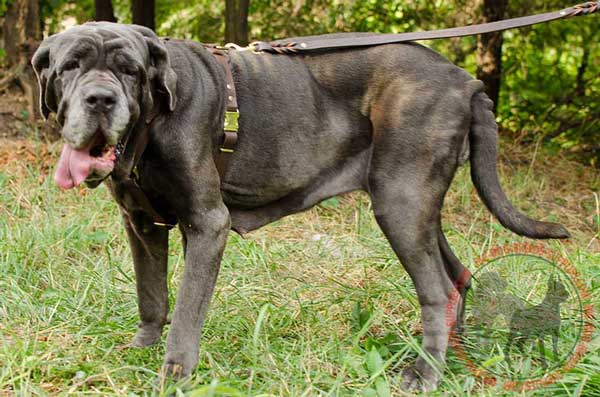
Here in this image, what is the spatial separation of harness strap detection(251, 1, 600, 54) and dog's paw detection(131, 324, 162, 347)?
1365 mm

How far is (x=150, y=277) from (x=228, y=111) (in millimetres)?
879

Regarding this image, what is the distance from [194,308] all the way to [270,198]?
2.37 ft

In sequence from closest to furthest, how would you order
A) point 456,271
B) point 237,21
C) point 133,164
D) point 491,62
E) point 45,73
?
point 45,73 → point 133,164 → point 456,271 → point 237,21 → point 491,62

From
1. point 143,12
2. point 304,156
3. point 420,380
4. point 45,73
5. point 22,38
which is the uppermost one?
point 45,73

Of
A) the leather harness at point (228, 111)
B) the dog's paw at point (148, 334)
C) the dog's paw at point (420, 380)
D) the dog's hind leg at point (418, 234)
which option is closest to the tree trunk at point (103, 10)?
the leather harness at point (228, 111)

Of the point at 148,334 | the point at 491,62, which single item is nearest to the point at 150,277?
the point at 148,334

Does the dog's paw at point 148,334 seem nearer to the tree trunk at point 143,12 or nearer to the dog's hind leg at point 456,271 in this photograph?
the dog's hind leg at point 456,271

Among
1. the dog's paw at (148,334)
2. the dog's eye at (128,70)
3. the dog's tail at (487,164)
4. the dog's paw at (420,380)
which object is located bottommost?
the dog's paw at (148,334)

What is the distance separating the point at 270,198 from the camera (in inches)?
145

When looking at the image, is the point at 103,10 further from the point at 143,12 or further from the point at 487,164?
the point at 487,164

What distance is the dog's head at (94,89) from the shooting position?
2779 mm

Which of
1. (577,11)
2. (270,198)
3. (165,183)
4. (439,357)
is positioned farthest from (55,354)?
(577,11)

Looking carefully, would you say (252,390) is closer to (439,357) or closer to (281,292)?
(439,357)

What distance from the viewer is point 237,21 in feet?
23.6
